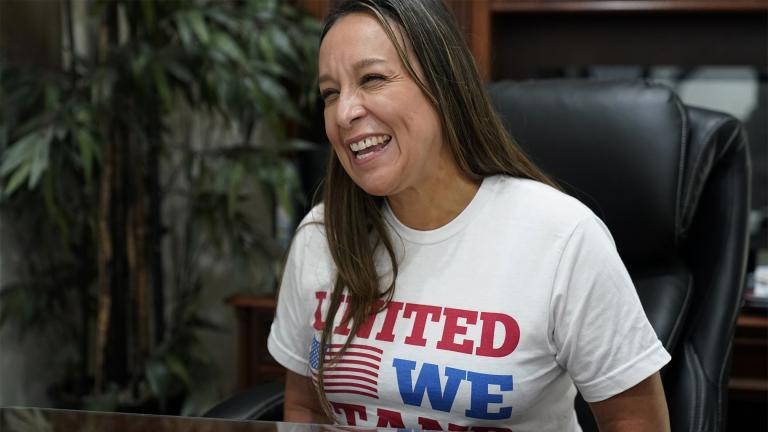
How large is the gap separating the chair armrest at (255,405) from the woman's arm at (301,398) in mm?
43

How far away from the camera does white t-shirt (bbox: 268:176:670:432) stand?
3.12 ft

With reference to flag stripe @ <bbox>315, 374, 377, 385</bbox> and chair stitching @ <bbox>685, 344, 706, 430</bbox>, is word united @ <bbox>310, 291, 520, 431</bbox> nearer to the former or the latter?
flag stripe @ <bbox>315, 374, 377, 385</bbox>

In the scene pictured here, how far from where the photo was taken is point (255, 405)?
46.8 inches

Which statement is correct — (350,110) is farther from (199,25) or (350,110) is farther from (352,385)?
(199,25)

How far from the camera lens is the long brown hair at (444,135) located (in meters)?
0.98

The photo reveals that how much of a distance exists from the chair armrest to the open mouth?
0.42 meters

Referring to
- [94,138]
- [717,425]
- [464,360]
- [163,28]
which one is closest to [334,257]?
[464,360]

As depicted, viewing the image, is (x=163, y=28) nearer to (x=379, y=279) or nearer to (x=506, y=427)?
(x=379, y=279)

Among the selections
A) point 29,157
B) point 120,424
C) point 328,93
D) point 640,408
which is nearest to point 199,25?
point 29,157

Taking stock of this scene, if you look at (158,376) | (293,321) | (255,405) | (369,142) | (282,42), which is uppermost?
(282,42)

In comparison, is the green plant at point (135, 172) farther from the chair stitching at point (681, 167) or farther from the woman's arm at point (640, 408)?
the woman's arm at point (640, 408)

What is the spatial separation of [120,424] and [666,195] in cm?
78

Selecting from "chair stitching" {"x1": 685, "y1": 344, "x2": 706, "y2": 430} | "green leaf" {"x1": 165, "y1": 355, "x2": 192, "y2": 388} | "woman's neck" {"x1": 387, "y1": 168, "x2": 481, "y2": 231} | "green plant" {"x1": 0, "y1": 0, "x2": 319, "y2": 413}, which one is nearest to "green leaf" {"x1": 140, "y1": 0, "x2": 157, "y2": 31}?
"green plant" {"x1": 0, "y1": 0, "x2": 319, "y2": 413}

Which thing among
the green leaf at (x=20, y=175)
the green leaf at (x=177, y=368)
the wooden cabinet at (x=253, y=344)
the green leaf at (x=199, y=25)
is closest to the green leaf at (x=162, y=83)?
the green leaf at (x=199, y=25)
